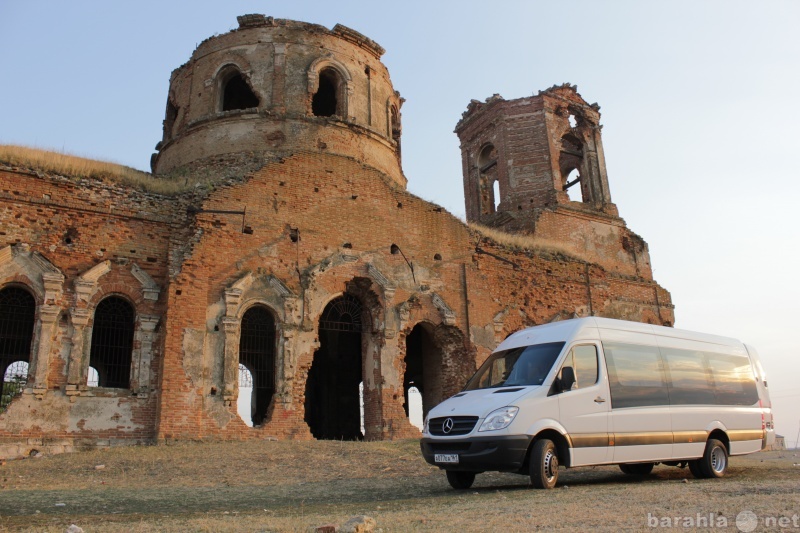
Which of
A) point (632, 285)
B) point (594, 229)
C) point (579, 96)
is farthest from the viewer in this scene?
point (579, 96)

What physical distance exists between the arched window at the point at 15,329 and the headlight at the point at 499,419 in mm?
9023

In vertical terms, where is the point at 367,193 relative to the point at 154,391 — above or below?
above

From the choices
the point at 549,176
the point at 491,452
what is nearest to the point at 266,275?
the point at 491,452

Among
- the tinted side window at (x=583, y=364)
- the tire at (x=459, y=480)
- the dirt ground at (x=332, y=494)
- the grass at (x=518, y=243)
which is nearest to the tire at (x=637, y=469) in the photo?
the dirt ground at (x=332, y=494)

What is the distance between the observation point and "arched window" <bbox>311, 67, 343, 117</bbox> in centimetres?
1895

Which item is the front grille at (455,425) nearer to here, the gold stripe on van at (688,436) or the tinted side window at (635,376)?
the tinted side window at (635,376)

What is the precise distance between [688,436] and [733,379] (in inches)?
67.7

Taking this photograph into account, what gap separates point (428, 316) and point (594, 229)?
33.1 ft

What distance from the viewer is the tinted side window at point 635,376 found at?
26.5ft

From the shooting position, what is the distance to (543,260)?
59.9 feet

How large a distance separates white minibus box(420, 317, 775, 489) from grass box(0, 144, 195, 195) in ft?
29.3

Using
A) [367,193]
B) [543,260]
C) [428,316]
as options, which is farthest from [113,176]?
[543,260]

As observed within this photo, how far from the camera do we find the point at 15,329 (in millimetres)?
13789

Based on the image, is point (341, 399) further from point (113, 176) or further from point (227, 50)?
point (227, 50)
